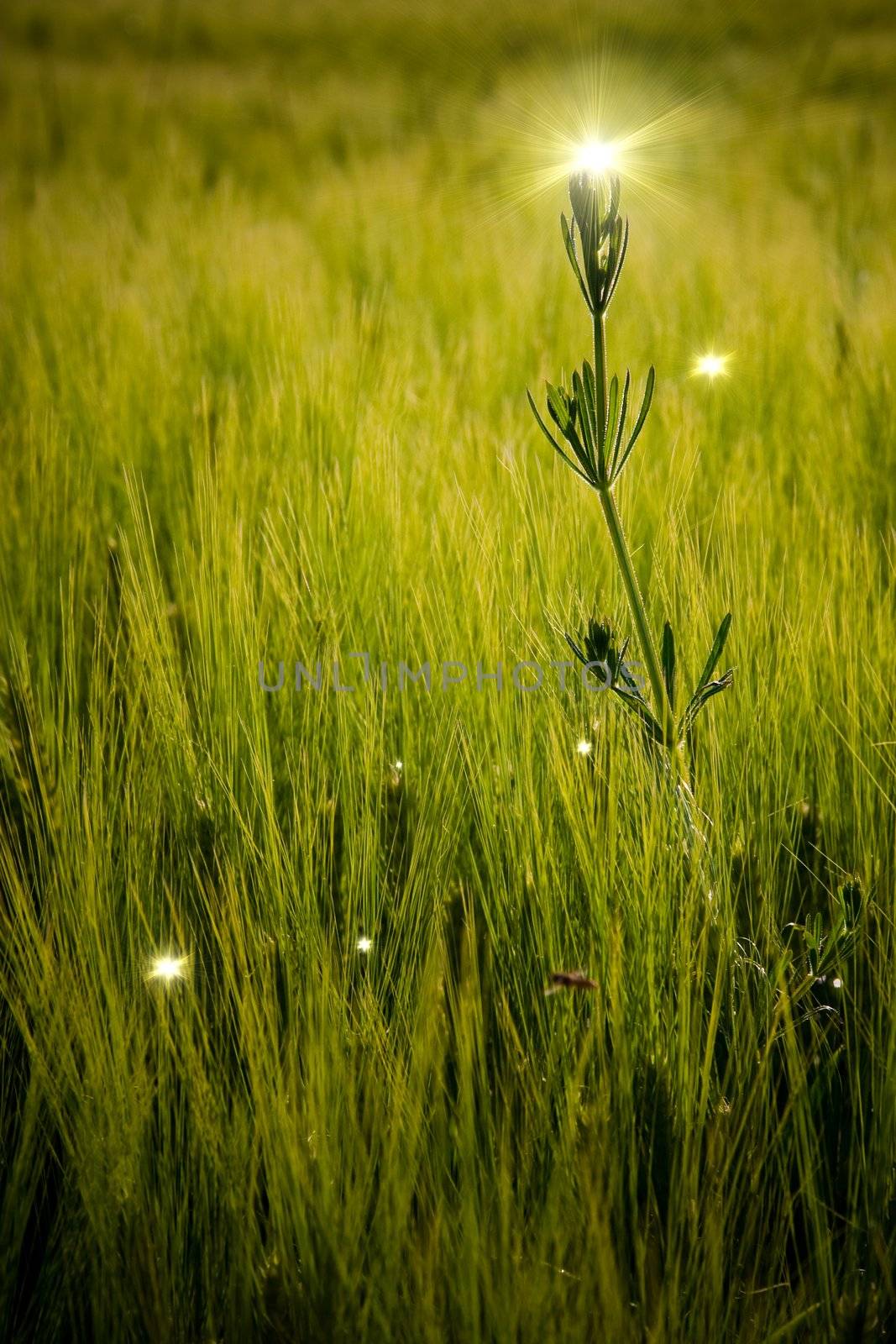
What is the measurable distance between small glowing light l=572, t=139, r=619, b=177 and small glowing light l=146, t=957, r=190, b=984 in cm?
51

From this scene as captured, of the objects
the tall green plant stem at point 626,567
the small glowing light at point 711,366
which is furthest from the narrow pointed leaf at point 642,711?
the small glowing light at point 711,366

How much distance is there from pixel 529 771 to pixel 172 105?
4904 millimetres

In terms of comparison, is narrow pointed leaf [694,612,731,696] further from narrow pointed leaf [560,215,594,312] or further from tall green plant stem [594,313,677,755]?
narrow pointed leaf [560,215,594,312]

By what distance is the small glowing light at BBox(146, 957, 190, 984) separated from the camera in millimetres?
605

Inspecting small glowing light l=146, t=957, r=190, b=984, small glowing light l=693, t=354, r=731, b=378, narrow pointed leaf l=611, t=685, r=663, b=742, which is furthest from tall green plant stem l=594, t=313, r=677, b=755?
small glowing light l=693, t=354, r=731, b=378

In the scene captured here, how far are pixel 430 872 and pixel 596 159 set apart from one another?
445 millimetres

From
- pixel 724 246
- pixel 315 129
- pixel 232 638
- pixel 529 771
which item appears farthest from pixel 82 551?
pixel 315 129

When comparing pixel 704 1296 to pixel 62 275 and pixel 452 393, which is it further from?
pixel 62 275

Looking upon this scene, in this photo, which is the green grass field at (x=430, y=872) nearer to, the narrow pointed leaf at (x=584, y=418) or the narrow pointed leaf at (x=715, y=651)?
the narrow pointed leaf at (x=715, y=651)

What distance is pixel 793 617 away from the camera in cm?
86

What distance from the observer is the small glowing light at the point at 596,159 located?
510 millimetres

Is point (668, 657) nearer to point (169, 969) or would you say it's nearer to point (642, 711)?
point (642, 711)

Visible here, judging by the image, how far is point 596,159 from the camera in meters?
0.51

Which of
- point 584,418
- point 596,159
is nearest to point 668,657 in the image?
point 584,418
